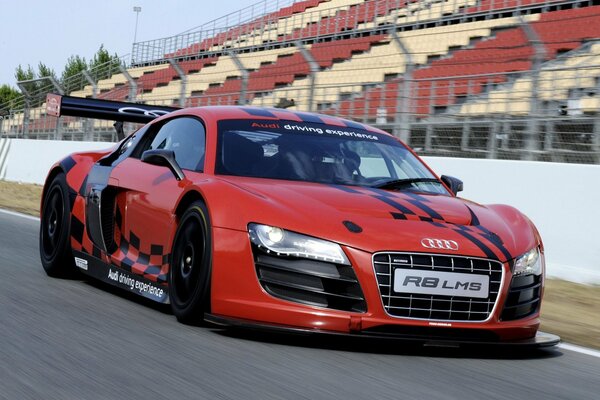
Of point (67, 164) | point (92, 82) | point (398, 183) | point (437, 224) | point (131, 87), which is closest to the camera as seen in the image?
point (437, 224)

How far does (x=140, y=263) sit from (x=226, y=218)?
1.10 meters

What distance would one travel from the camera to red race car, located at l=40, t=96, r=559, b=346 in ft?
14.9

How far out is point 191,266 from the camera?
199 inches

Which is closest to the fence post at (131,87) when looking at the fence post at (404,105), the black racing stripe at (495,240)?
the fence post at (404,105)

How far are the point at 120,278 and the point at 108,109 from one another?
134 inches

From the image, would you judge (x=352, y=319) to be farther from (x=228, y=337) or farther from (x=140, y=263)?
(x=140, y=263)

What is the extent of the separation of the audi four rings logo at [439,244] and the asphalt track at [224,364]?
0.52m

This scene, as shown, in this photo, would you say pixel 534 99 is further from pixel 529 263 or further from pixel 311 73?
pixel 529 263

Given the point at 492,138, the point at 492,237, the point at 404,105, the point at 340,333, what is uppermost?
the point at 404,105

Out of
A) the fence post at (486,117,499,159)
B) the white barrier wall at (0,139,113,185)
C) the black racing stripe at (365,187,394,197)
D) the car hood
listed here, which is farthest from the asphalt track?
the white barrier wall at (0,139,113,185)

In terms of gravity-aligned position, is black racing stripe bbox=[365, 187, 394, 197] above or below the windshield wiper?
below

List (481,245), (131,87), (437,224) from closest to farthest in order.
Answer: (481,245) < (437,224) < (131,87)

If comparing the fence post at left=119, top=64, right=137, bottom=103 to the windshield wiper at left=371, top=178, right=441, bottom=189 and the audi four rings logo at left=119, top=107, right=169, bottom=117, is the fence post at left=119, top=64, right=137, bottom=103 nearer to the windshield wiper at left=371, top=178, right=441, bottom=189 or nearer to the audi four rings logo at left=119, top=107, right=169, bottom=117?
the audi four rings logo at left=119, top=107, right=169, bottom=117

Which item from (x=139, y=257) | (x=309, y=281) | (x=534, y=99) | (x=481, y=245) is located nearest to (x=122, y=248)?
(x=139, y=257)
